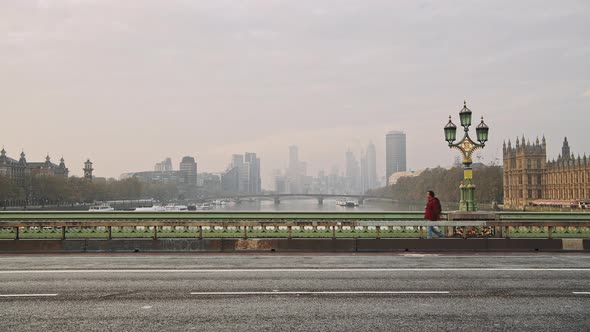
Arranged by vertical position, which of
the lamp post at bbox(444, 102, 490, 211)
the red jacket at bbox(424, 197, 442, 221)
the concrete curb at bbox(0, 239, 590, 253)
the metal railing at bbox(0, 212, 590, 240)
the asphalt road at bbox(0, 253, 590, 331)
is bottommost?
the asphalt road at bbox(0, 253, 590, 331)

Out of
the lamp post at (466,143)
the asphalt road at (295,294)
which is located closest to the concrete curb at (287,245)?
the asphalt road at (295,294)

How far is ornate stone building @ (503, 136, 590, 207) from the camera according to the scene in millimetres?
150500

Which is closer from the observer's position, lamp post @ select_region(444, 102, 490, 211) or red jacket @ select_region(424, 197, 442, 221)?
red jacket @ select_region(424, 197, 442, 221)

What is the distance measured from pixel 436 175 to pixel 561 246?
180162mm

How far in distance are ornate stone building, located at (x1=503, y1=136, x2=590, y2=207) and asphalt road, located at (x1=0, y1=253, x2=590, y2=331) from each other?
148654mm

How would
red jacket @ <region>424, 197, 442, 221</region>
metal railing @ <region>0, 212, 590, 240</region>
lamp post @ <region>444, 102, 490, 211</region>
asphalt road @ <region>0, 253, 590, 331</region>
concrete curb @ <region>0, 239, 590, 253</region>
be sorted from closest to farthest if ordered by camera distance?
asphalt road @ <region>0, 253, 590, 331</region>
concrete curb @ <region>0, 239, 590, 253</region>
metal railing @ <region>0, 212, 590, 240</region>
red jacket @ <region>424, 197, 442, 221</region>
lamp post @ <region>444, 102, 490, 211</region>

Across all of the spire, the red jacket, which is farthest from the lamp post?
the spire

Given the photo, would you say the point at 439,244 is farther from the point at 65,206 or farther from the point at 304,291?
the point at 65,206

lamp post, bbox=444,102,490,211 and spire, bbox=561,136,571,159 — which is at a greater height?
spire, bbox=561,136,571,159

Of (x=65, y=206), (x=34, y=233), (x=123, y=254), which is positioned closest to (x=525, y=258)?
(x=123, y=254)

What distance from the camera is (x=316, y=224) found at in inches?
821

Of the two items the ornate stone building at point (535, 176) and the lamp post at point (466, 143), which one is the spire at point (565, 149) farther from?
the lamp post at point (466, 143)

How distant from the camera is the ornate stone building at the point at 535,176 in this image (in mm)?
150500

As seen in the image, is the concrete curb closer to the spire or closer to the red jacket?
the red jacket
